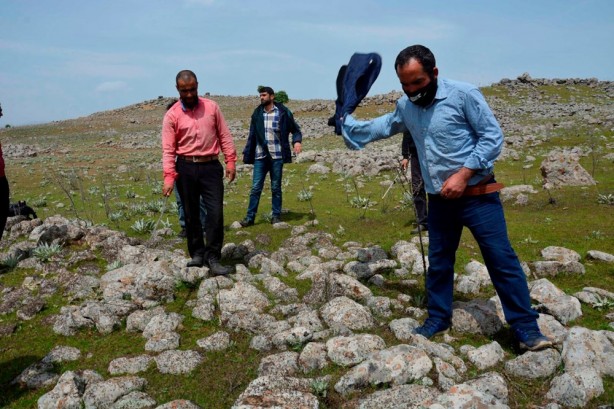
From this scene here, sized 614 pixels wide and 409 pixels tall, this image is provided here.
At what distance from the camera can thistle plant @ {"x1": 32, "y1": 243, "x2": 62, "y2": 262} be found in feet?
26.6

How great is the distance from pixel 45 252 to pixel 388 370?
6.54m

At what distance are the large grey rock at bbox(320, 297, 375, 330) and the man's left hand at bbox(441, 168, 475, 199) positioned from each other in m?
1.69

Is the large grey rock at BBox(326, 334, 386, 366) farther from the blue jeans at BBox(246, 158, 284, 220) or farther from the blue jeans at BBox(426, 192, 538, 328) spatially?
the blue jeans at BBox(246, 158, 284, 220)

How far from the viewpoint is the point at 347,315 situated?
17.1 ft

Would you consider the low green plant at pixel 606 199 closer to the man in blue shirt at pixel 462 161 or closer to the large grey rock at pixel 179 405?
the man in blue shirt at pixel 462 161

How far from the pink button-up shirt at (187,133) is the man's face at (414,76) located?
317cm

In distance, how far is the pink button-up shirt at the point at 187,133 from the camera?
6.73m

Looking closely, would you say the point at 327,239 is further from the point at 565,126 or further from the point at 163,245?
the point at 565,126

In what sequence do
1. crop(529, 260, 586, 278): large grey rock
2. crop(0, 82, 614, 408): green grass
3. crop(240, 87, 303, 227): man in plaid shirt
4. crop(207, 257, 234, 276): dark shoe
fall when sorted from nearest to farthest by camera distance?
crop(0, 82, 614, 408): green grass
crop(529, 260, 586, 278): large grey rock
crop(207, 257, 234, 276): dark shoe
crop(240, 87, 303, 227): man in plaid shirt

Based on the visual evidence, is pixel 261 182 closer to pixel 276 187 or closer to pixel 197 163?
pixel 276 187

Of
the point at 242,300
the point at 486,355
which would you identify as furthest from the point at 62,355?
the point at 486,355

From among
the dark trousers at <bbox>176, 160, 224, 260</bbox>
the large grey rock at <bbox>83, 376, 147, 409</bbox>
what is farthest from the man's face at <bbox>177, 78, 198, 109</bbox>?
the large grey rock at <bbox>83, 376, 147, 409</bbox>

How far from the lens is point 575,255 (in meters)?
6.98

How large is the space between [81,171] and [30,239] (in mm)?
16656
